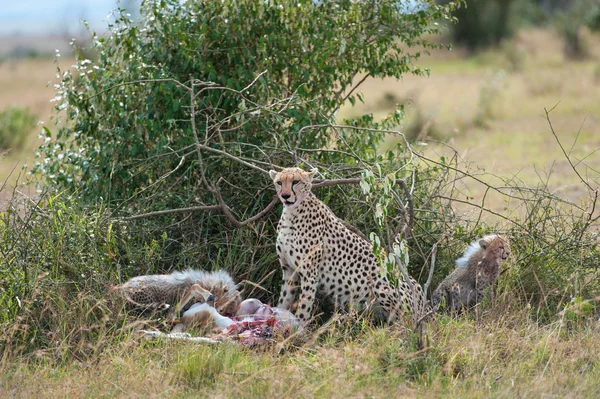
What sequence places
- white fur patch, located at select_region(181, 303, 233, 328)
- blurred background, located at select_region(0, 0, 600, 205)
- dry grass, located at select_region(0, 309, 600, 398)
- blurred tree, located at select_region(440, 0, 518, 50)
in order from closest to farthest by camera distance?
dry grass, located at select_region(0, 309, 600, 398), white fur patch, located at select_region(181, 303, 233, 328), blurred background, located at select_region(0, 0, 600, 205), blurred tree, located at select_region(440, 0, 518, 50)

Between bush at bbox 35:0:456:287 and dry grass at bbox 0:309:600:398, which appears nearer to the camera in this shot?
dry grass at bbox 0:309:600:398

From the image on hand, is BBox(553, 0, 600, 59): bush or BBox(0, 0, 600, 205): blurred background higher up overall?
BBox(553, 0, 600, 59): bush

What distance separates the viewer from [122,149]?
5605 mm

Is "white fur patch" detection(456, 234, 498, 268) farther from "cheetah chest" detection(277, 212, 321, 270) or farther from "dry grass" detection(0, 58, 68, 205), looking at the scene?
"dry grass" detection(0, 58, 68, 205)

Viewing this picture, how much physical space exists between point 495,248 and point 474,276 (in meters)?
0.22

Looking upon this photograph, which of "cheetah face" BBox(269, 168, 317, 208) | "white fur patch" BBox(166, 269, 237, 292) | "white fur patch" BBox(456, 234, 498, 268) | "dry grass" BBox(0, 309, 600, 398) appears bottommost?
"dry grass" BBox(0, 309, 600, 398)

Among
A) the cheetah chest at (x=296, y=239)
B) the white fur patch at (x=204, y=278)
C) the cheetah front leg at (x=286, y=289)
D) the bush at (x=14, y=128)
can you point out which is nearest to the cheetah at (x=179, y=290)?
the white fur patch at (x=204, y=278)

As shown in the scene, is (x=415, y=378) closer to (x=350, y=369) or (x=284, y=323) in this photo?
(x=350, y=369)

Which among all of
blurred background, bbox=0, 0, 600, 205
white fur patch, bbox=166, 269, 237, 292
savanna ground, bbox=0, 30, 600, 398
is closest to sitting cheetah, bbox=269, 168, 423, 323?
savanna ground, bbox=0, 30, 600, 398

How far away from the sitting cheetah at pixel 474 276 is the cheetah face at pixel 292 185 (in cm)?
107

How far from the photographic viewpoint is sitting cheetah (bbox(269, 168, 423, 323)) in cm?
470

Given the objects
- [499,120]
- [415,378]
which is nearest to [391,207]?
[415,378]

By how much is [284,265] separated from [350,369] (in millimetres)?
1126

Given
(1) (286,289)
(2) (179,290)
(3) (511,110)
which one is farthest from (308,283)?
(3) (511,110)
